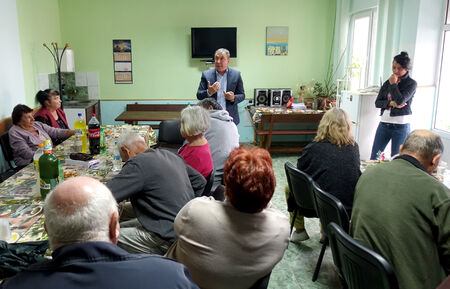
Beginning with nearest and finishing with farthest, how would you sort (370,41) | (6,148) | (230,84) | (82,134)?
(82,134), (6,148), (230,84), (370,41)

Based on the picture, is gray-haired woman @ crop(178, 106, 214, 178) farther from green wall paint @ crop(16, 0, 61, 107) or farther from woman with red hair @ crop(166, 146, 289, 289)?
green wall paint @ crop(16, 0, 61, 107)

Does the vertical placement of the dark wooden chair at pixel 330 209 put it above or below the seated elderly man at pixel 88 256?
below

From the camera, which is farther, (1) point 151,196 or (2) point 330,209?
(2) point 330,209

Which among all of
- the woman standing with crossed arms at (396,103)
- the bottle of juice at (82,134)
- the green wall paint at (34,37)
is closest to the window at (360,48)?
the woman standing with crossed arms at (396,103)

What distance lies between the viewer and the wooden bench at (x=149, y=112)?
18.5 feet

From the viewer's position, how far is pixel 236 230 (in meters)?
1.37

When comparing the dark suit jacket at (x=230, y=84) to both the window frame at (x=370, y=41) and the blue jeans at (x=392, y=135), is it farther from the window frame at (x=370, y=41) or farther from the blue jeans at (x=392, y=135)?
the window frame at (x=370, y=41)

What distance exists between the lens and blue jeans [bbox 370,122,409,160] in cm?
397

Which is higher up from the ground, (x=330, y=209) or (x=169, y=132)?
(x=169, y=132)

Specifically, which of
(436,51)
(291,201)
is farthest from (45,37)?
(436,51)

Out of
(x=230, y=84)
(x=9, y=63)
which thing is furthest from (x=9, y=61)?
(x=230, y=84)

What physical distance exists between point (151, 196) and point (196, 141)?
75 cm

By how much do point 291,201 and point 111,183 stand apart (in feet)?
5.17

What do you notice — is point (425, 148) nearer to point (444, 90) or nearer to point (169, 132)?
point (169, 132)
